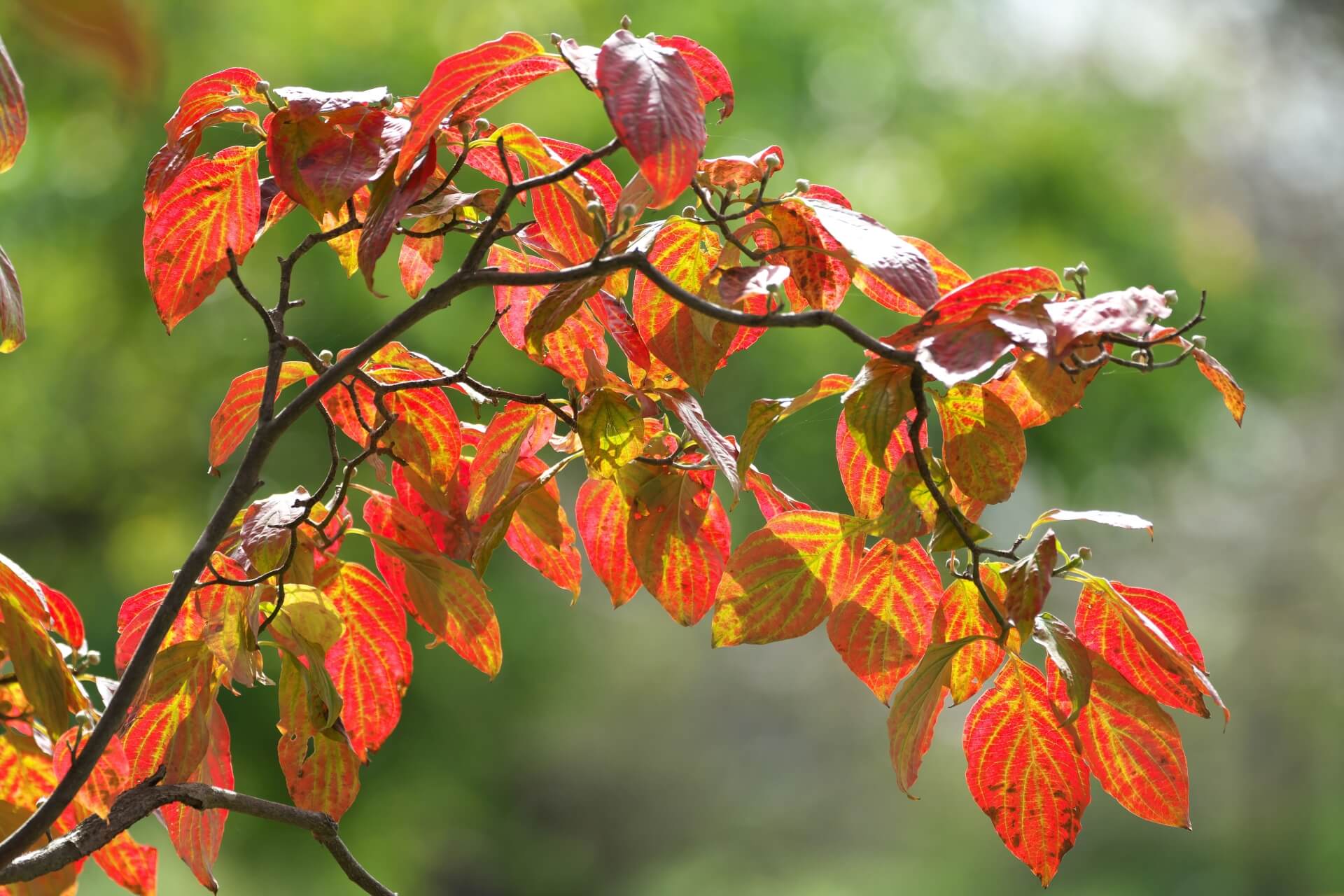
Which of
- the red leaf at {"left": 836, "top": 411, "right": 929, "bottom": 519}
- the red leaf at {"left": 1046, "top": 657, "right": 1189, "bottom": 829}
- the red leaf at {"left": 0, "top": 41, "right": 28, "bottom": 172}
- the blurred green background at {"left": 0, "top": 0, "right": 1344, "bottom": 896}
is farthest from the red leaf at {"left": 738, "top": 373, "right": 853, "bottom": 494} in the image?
the blurred green background at {"left": 0, "top": 0, "right": 1344, "bottom": 896}

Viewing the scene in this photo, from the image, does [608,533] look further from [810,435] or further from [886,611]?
[810,435]

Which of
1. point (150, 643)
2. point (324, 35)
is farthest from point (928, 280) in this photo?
point (324, 35)

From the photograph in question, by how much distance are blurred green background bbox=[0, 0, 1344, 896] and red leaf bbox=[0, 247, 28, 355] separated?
263cm

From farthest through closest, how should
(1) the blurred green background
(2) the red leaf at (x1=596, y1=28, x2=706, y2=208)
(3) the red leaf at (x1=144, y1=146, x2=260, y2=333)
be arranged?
(1) the blurred green background → (3) the red leaf at (x1=144, y1=146, x2=260, y2=333) → (2) the red leaf at (x1=596, y1=28, x2=706, y2=208)

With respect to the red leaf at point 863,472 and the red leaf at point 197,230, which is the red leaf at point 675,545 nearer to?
the red leaf at point 863,472

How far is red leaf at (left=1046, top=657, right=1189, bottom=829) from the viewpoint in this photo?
14.8 inches

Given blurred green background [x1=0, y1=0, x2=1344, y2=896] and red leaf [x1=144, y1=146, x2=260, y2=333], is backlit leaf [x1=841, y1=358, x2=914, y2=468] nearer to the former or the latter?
red leaf [x1=144, y1=146, x2=260, y2=333]

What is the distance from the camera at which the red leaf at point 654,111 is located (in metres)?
0.28

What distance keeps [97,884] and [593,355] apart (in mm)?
3450

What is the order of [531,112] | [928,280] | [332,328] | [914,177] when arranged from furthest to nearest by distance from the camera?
[914,177] → [531,112] → [332,328] → [928,280]

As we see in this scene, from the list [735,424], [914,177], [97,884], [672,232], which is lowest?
[97,884]

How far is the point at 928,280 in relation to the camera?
1.05 feet

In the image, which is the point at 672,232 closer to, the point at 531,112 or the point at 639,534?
the point at 639,534

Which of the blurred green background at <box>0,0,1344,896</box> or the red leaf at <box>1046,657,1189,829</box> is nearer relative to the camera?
the red leaf at <box>1046,657,1189,829</box>
